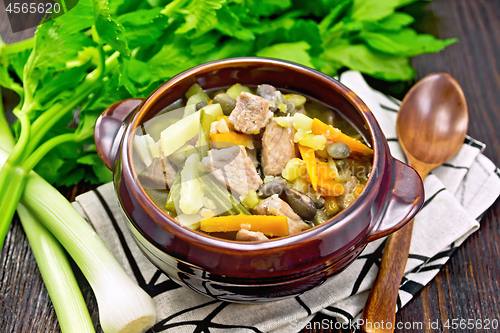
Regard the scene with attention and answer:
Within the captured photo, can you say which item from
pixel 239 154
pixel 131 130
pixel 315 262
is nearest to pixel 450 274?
pixel 315 262

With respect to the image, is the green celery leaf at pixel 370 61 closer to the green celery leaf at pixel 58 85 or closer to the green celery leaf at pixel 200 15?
the green celery leaf at pixel 200 15

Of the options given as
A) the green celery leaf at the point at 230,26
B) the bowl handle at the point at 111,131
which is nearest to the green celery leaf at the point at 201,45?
the green celery leaf at the point at 230,26

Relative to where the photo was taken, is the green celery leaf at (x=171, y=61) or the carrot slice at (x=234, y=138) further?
the green celery leaf at (x=171, y=61)

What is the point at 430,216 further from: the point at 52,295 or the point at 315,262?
the point at 52,295

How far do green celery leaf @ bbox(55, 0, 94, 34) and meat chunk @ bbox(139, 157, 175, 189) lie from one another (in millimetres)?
869

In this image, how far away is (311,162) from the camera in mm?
1619

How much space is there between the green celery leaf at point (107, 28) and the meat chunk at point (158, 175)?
710 millimetres

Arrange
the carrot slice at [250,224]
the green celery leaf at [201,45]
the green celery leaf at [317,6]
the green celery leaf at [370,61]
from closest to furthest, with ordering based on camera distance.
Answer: the carrot slice at [250,224] < the green celery leaf at [201,45] < the green celery leaf at [370,61] < the green celery leaf at [317,6]

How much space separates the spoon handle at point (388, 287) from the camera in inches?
65.8

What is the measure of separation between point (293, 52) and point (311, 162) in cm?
100

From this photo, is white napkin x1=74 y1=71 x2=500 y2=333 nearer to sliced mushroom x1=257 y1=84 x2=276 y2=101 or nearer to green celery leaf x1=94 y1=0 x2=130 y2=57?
green celery leaf x1=94 y1=0 x2=130 y2=57


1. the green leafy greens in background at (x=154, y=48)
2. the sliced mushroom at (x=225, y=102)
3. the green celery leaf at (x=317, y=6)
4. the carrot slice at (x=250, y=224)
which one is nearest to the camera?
the carrot slice at (x=250, y=224)

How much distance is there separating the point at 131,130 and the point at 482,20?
113 inches

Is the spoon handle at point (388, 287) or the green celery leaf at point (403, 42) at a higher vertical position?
the green celery leaf at point (403, 42)
